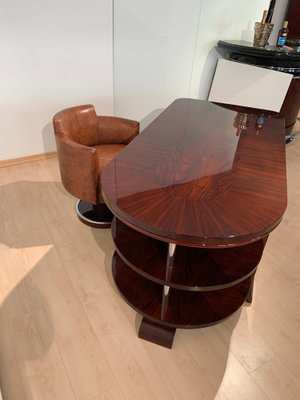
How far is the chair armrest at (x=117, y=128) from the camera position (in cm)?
197

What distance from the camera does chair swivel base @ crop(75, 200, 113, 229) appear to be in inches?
75.4

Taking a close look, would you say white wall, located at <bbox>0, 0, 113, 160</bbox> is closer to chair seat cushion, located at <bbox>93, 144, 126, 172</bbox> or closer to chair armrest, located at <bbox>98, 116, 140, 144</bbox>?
chair armrest, located at <bbox>98, 116, 140, 144</bbox>

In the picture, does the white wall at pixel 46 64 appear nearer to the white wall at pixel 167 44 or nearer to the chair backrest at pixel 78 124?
the white wall at pixel 167 44

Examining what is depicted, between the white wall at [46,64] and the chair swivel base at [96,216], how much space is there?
1021mm

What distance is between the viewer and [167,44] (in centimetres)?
260

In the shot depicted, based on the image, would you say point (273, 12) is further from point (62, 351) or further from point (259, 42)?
point (62, 351)

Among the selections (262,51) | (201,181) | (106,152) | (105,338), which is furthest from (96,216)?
(262,51)

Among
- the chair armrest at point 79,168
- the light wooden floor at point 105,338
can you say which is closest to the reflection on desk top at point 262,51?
the light wooden floor at point 105,338

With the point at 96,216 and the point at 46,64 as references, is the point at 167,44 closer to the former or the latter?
the point at 46,64

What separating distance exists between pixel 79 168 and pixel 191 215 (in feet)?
2.79

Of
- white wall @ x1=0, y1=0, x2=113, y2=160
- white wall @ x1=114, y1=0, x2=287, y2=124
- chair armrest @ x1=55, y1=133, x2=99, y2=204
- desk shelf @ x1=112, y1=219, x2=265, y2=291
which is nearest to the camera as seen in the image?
desk shelf @ x1=112, y1=219, x2=265, y2=291

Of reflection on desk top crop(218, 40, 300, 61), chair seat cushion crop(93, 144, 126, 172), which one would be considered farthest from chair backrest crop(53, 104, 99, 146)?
reflection on desk top crop(218, 40, 300, 61)

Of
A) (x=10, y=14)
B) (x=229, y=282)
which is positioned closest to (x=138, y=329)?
(x=229, y=282)

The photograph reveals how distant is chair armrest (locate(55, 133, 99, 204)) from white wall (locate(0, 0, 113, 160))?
100cm
